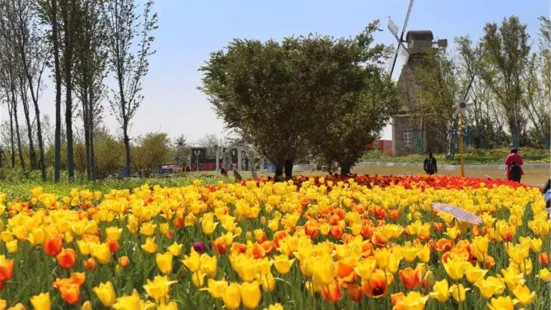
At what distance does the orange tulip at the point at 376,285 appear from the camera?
2.15 meters

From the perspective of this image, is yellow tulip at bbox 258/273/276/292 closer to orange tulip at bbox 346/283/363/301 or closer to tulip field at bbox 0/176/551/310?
tulip field at bbox 0/176/551/310

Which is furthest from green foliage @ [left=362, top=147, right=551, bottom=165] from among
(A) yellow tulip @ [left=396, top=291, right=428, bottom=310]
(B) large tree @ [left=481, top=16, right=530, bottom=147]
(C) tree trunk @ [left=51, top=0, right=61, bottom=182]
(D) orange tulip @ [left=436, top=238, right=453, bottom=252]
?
(A) yellow tulip @ [left=396, top=291, right=428, bottom=310]

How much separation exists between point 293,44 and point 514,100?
82.5ft

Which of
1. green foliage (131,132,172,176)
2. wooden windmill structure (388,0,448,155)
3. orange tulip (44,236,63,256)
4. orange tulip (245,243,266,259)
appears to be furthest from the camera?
wooden windmill structure (388,0,448,155)

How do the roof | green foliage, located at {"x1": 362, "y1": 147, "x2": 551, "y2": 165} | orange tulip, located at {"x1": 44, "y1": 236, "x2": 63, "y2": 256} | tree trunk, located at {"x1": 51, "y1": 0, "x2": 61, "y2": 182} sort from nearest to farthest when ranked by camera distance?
orange tulip, located at {"x1": 44, "y1": 236, "x2": 63, "y2": 256}
tree trunk, located at {"x1": 51, "y1": 0, "x2": 61, "y2": 182}
green foliage, located at {"x1": 362, "y1": 147, "x2": 551, "y2": 165}
the roof

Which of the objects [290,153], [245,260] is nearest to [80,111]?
[290,153]

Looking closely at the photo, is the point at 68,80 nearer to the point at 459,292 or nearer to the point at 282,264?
the point at 282,264

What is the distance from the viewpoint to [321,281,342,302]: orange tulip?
2.02m

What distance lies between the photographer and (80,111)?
21703 mm

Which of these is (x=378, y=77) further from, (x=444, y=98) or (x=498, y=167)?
(x=444, y=98)

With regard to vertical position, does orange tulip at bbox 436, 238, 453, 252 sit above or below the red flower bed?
above

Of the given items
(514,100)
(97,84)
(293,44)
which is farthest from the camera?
(514,100)

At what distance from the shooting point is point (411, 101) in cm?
4562

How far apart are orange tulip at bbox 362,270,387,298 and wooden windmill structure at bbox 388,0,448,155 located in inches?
1528
